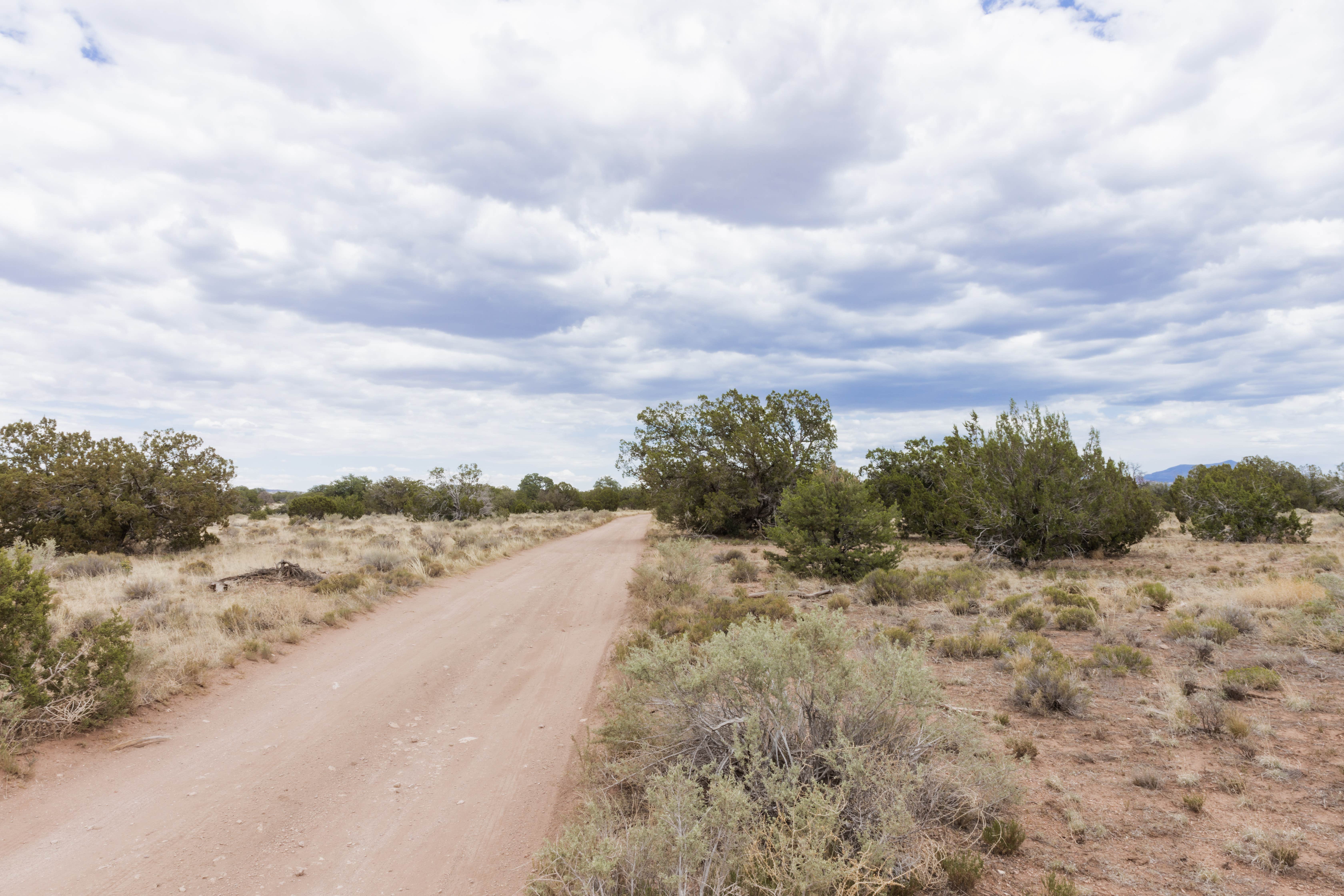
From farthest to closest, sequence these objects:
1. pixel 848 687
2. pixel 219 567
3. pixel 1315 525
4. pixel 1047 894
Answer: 1. pixel 1315 525
2. pixel 219 567
3. pixel 848 687
4. pixel 1047 894

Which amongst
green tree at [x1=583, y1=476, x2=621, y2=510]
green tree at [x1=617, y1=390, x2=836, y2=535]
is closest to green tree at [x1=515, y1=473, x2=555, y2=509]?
green tree at [x1=583, y1=476, x2=621, y2=510]

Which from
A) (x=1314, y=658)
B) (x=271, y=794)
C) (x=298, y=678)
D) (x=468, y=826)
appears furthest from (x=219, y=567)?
(x=1314, y=658)

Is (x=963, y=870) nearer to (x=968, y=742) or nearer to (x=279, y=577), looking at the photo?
(x=968, y=742)

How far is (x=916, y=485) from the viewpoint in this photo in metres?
29.9

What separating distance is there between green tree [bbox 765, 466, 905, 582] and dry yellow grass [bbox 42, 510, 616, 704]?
977 centimetres

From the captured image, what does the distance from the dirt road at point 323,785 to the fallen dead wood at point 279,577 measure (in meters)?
4.42

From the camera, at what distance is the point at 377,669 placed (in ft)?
29.0

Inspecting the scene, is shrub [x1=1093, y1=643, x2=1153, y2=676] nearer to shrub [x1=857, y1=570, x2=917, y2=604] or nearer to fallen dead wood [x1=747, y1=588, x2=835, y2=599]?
shrub [x1=857, y1=570, x2=917, y2=604]

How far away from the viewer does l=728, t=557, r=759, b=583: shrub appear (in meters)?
16.8

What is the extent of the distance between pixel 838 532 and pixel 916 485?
52.0 feet

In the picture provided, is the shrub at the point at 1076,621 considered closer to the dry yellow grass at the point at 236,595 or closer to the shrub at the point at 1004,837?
the shrub at the point at 1004,837

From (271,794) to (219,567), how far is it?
12789 millimetres

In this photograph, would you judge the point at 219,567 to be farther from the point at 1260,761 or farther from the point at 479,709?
the point at 1260,761

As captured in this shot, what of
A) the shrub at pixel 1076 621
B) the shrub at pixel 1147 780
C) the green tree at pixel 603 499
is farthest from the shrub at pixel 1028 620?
the green tree at pixel 603 499
